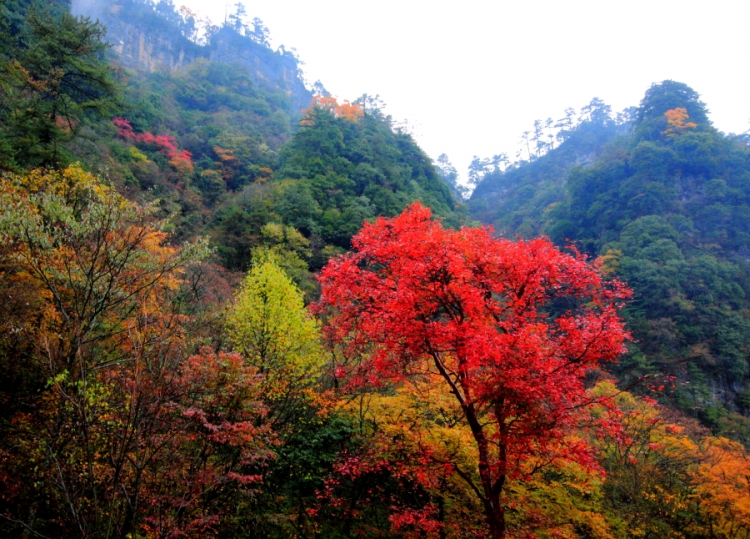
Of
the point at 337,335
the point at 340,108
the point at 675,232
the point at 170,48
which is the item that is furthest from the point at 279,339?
the point at 170,48

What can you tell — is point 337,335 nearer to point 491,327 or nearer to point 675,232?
point 491,327

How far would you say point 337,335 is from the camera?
8406 mm

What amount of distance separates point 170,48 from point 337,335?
68.8m

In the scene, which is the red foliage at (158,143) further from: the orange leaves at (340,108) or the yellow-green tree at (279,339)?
the yellow-green tree at (279,339)

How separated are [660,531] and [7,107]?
30.2 meters

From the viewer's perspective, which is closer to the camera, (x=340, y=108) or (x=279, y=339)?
→ (x=279, y=339)

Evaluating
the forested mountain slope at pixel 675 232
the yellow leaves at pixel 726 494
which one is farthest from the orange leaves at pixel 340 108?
the yellow leaves at pixel 726 494

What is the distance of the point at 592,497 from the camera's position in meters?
10.0

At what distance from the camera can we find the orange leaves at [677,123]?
129 ft

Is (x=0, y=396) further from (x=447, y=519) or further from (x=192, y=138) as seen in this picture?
(x=192, y=138)

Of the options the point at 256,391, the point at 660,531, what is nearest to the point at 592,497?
the point at 660,531

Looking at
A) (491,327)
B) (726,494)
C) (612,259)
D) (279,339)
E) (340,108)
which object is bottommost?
(726,494)

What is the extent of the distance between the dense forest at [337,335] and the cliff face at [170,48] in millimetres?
18731

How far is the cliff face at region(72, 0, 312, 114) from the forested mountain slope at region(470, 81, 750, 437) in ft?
148
